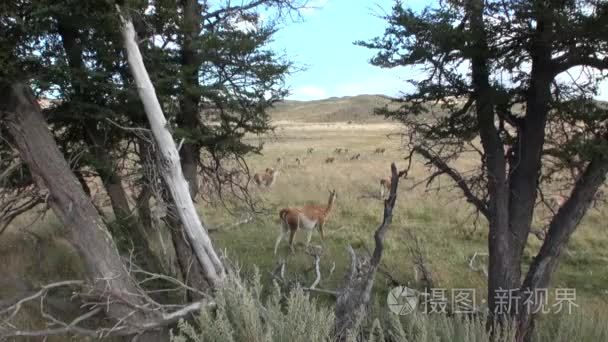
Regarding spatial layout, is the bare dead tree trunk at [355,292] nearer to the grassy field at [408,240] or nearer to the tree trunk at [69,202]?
the grassy field at [408,240]

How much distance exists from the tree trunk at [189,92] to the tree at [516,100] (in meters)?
2.80

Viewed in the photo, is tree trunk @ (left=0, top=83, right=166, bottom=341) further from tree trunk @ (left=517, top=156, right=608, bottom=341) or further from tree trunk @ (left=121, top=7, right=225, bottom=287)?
tree trunk @ (left=517, top=156, right=608, bottom=341)

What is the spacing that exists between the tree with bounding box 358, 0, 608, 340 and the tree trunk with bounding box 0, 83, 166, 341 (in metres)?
4.43

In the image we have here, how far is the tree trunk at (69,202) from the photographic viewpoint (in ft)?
19.9

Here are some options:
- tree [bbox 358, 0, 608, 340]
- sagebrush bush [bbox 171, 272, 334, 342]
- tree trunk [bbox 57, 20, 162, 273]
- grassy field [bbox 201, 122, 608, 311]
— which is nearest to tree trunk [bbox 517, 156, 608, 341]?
tree [bbox 358, 0, 608, 340]

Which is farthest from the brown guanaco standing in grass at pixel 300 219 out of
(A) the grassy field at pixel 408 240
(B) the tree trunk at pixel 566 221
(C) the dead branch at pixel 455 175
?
(B) the tree trunk at pixel 566 221

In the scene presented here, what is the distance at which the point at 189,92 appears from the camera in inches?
338

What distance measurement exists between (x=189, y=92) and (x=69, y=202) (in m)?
2.95

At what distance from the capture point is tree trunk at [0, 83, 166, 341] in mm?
6074

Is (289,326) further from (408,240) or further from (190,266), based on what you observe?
(408,240)

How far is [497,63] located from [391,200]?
8.84 feet

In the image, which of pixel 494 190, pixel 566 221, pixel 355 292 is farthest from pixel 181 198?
pixel 566 221

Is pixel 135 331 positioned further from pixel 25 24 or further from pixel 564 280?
pixel 564 280

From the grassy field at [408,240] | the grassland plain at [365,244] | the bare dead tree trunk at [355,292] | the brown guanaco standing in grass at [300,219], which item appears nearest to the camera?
the bare dead tree trunk at [355,292]
